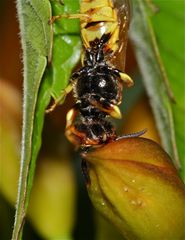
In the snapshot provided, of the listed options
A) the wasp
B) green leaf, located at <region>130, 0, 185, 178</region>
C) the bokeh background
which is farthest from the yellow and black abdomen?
the bokeh background

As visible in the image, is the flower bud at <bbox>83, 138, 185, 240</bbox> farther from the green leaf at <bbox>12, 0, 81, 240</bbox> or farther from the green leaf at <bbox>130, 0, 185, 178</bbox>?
the green leaf at <bbox>130, 0, 185, 178</bbox>

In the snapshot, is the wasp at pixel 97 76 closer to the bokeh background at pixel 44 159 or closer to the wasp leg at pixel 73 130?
the wasp leg at pixel 73 130

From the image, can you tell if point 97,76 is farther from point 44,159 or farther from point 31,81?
point 44,159

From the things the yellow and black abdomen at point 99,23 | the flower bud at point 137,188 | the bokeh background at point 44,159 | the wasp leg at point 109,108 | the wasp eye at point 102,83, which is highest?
the yellow and black abdomen at point 99,23

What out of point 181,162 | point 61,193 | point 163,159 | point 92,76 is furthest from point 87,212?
point 163,159

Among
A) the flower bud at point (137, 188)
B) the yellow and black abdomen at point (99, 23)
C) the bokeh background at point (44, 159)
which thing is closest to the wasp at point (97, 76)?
the yellow and black abdomen at point (99, 23)

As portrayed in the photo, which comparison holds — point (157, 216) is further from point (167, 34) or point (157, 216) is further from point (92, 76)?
point (167, 34)

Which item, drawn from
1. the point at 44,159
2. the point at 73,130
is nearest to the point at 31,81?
the point at 73,130
